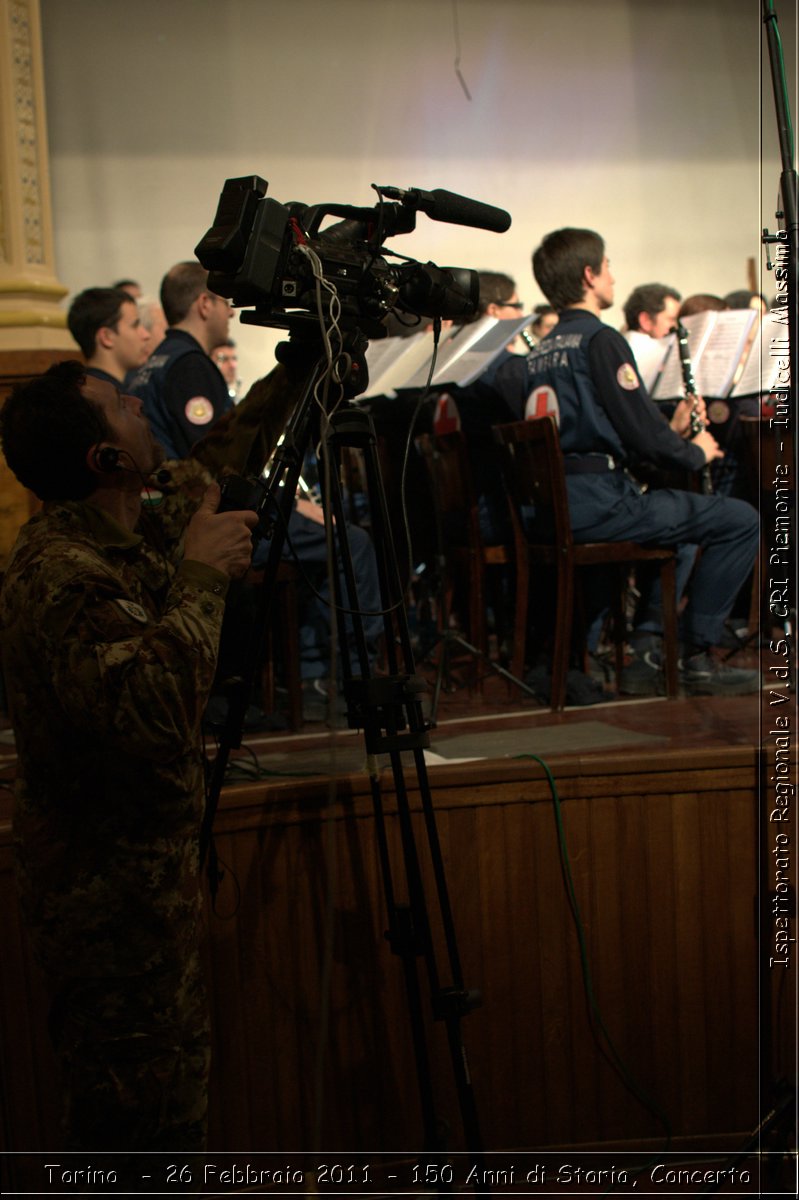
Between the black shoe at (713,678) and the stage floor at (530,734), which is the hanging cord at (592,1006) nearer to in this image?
the stage floor at (530,734)

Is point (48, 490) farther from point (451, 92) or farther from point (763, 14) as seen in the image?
point (451, 92)

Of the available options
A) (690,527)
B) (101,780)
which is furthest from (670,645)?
(101,780)

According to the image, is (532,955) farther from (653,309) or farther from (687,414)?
(653,309)

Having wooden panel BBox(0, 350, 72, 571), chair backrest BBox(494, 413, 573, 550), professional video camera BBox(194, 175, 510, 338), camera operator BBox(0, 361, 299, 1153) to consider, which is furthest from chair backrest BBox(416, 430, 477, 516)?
camera operator BBox(0, 361, 299, 1153)

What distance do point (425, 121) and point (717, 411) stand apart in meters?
2.39

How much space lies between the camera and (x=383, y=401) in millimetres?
4090

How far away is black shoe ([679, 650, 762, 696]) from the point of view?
122 inches

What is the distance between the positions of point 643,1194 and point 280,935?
75 cm

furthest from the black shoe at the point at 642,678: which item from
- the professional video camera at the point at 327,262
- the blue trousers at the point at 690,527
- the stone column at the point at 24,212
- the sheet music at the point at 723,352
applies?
the stone column at the point at 24,212

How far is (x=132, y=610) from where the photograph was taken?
124cm

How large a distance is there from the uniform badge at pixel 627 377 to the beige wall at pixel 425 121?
66.8 inches

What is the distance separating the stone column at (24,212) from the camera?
3.40 metres

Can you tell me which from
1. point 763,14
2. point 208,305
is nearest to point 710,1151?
point 763,14

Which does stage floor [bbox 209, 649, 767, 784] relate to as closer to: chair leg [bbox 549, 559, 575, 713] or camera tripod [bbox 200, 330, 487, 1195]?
chair leg [bbox 549, 559, 575, 713]
